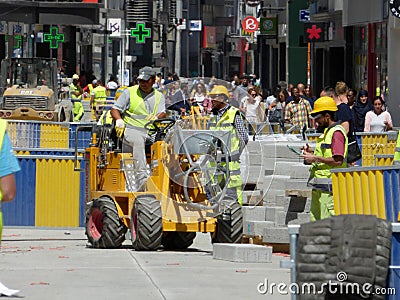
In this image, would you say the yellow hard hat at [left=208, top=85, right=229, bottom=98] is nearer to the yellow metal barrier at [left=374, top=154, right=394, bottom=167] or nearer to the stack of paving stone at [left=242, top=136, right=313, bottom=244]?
the stack of paving stone at [left=242, top=136, right=313, bottom=244]

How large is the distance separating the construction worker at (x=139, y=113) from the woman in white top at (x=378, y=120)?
418 inches

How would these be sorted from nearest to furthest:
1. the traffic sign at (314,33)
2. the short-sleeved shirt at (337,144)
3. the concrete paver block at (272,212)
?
the short-sleeved shirt at (337,144), the concrete paver block at (272,212), the traffic sign at (314,33)

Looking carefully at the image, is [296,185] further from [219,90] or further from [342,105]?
[342,105]

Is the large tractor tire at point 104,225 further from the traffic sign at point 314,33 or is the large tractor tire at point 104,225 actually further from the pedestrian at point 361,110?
the traffic sign at point 314,33

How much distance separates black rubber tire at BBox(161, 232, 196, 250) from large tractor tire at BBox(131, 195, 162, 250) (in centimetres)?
84

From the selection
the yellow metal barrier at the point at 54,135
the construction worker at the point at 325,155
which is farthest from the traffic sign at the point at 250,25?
the construction worker at the point at 325,155

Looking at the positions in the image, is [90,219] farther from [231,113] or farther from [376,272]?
[376,272]

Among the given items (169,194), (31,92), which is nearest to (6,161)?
(169,194)

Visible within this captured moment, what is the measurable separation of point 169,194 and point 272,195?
1.58 metres

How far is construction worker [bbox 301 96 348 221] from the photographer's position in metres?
12.4

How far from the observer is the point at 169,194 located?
1452 centimetres

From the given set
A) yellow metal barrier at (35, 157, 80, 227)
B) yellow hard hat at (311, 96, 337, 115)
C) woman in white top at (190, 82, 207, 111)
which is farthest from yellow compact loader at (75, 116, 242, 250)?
yellow metal barrier at (35, 157, 80, 227)

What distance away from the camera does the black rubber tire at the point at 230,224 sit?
14562 millimetres

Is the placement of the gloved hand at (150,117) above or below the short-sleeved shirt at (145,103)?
below
